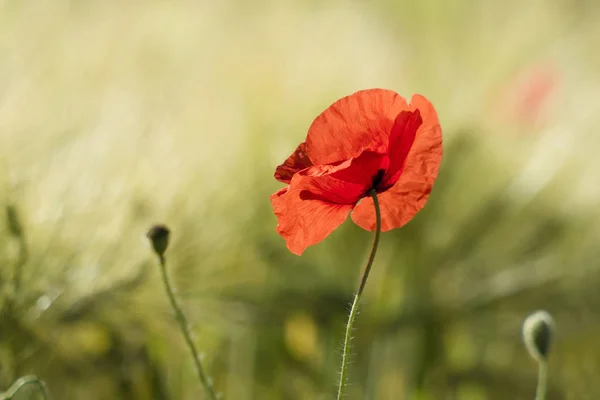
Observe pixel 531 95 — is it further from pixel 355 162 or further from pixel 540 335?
pixel 355 162

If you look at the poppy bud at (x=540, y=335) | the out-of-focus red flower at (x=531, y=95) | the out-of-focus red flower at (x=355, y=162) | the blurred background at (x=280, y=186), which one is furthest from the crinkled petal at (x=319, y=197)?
the out-of-focus red flower at (x=531, y=95)

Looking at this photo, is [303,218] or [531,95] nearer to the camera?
[303,218]

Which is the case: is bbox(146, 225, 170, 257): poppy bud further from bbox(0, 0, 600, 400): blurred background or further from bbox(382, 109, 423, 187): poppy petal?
bbox(0, 0, 600, 400): blurred background

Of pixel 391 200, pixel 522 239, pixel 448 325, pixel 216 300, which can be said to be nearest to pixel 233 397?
pixel 216 300

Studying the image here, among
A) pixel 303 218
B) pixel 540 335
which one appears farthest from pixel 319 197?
pixel 540 335

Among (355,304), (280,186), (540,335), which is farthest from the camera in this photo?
(280,186)

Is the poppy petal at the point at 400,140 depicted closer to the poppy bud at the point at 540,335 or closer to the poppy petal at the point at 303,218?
the poppy petal at the point at 303,218
